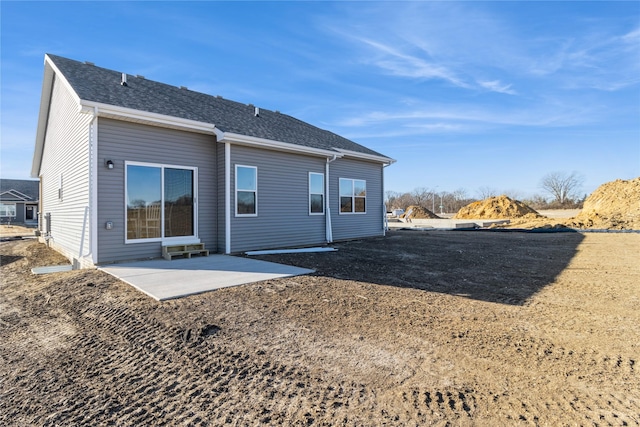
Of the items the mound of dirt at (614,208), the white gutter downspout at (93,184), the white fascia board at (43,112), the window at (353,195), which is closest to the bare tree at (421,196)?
the mound of dirt at (614,208)

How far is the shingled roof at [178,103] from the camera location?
7.63 metres

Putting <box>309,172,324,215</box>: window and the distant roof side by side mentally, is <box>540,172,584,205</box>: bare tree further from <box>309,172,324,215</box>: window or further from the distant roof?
the distant roof

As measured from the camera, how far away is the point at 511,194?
60438mm

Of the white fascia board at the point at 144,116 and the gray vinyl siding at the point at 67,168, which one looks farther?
the gray vinyl siding at the point at 67,168

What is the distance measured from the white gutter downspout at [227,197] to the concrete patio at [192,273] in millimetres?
820

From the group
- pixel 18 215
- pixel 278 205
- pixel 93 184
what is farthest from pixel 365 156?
pixel 18 215

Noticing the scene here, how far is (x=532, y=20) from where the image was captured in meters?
10.2

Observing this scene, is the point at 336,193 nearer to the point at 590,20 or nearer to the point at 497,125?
the point at 590,20

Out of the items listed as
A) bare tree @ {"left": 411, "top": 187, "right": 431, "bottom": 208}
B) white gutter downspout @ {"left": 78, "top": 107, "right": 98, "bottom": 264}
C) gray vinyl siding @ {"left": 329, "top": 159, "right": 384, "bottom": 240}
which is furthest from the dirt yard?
bare tree @ {"left": 411, "top": 187, "right": 431, "bottom": 208}

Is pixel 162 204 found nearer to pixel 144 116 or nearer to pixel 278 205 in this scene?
pixel 144 116

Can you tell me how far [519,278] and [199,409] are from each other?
6.32 m

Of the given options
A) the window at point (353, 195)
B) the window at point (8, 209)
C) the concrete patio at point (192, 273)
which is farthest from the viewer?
the window at point (8, 209)

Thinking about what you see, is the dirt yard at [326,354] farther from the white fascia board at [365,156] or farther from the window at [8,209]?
the window at [8,209]

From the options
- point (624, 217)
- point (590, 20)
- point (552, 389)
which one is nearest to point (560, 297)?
point (552, 389)
